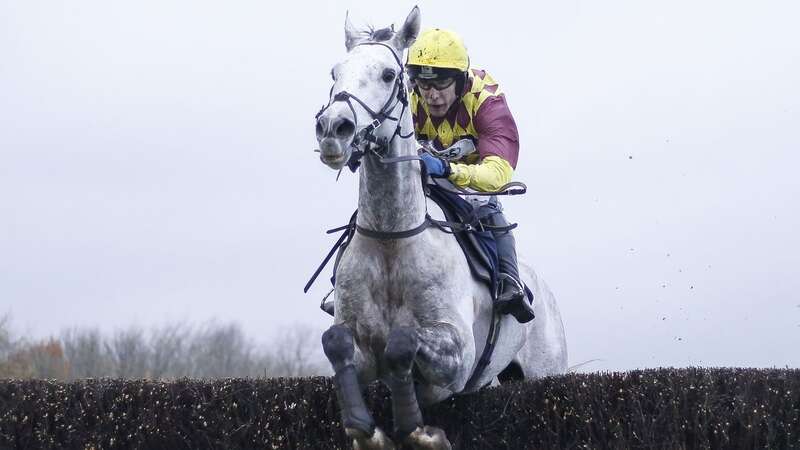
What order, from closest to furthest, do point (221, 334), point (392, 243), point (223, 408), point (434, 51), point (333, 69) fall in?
1. point (333, 69)
2. point (392, 243)
3. point (434, 51)
4. point (223, 408)
5. point (221, 334)

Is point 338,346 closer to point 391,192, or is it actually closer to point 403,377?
point 403,377

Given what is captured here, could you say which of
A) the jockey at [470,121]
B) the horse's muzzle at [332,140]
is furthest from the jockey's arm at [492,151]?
the horse's muzzle at [332,140]

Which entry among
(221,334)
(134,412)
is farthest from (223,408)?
(221,334)

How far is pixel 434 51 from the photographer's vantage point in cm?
741

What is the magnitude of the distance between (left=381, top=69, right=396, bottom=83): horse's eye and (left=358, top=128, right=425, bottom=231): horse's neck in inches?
15.5

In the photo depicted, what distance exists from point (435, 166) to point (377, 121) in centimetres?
69

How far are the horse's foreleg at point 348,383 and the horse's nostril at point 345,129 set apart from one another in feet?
3.89

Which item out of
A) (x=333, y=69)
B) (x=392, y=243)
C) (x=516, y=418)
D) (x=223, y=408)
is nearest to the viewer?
(x=333, y=69)

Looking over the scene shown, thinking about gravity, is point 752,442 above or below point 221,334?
above

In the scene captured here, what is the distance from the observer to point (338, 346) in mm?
6570

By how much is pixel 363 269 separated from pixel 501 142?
1.27 metres

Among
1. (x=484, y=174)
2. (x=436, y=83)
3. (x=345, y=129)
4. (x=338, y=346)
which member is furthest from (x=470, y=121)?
(x=345, y=129)

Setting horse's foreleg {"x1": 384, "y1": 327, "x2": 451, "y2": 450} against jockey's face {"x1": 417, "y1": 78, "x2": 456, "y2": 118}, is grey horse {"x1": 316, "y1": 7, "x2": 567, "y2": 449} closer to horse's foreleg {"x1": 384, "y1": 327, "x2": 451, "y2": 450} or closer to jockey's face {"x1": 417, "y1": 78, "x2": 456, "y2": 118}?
horse's foreleg {"x1": 384, "y1": 327, "x2": 451, "y2": 450}

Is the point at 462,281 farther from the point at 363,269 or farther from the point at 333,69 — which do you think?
the point at 333,69
